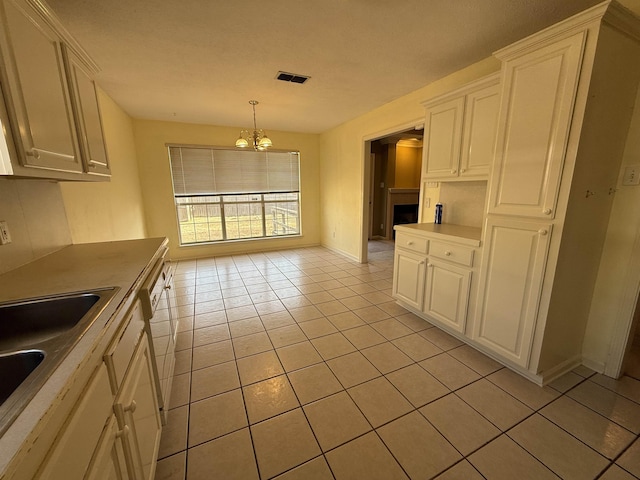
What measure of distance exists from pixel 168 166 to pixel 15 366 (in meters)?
4.44

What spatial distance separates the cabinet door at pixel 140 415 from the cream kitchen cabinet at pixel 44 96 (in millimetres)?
964

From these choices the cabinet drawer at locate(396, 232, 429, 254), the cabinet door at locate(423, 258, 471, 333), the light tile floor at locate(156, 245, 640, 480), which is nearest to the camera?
the light tile floor at locate(156, 245, 640, 480)

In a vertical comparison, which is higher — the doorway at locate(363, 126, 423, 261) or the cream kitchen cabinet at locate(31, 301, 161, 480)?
the doorway at locate(363, 126, 423, 261)

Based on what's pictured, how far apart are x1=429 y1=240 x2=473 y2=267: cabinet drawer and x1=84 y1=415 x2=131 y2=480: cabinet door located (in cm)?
230

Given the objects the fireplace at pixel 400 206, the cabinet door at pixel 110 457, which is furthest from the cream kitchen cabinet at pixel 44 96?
the fireplace at pixel 400 206

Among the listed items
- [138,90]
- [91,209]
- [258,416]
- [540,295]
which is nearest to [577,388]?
[540,295]

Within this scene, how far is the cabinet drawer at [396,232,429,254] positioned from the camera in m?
2.55

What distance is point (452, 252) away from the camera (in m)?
2.29

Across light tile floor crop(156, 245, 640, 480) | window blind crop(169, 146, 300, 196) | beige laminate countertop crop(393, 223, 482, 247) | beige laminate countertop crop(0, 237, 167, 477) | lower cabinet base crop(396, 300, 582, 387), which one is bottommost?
light tile floor crop(156, 245, 640, 480)

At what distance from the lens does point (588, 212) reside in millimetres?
1724

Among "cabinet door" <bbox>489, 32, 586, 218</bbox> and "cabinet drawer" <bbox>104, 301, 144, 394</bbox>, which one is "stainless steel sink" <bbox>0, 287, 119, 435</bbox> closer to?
"cabinet drawer" <bbox>104, 301, 144, 394</bbox>

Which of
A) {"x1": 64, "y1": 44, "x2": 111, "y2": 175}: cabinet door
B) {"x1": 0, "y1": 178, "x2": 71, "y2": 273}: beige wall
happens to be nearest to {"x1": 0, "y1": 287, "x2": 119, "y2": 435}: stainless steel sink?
{"x1": 0, "y1": 178, "x2": 71, "y2": 273}: beige wall

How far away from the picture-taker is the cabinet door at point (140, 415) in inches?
38.5

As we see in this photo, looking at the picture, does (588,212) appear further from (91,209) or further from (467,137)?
(91,209)
